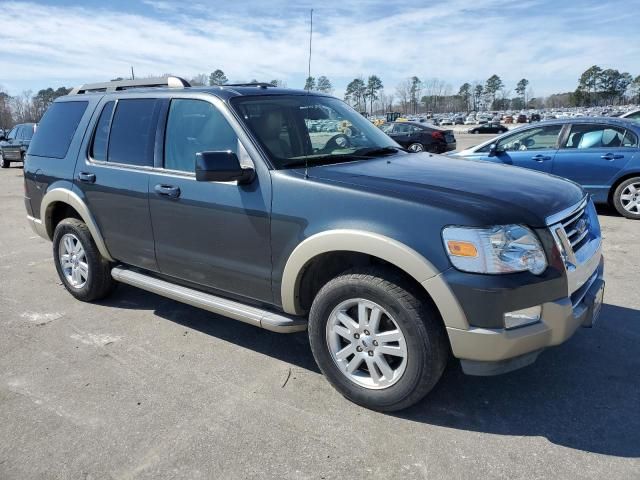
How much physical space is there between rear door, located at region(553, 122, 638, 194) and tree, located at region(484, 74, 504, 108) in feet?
462

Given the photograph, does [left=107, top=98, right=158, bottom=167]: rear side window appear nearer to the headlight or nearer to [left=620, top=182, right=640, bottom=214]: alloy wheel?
the headlight

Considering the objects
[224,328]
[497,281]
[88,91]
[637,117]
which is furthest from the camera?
[637,117]

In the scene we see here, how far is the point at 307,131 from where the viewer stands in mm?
3920

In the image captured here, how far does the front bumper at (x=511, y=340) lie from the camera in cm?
270

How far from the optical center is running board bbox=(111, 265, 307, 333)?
11.2 ft

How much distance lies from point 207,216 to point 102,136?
5.21 feet

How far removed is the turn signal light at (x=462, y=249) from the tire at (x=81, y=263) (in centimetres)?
335

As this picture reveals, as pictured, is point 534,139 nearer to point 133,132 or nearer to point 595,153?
point 595,153

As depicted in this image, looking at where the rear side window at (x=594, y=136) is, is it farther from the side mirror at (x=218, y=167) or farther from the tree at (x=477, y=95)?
the tree at (x=477, y=95)

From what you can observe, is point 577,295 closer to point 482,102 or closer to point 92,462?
point 92,462

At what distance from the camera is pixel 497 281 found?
2.64 m

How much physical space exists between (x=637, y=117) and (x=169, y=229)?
1470cm

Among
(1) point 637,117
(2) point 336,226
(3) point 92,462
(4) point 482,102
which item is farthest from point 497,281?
(4) point 482,102

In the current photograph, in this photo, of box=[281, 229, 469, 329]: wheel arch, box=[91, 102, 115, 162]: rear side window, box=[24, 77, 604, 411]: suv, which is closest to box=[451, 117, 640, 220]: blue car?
box=[24, 77, 604, 411]: suv
